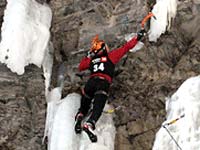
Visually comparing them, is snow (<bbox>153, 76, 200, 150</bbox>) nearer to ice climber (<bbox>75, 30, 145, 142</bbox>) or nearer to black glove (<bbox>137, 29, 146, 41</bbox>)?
ice climber (<bbox>75, 30, 145, 142</bbox>)

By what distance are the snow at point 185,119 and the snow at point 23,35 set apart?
263 centimetres

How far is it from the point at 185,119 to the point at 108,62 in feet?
6.15

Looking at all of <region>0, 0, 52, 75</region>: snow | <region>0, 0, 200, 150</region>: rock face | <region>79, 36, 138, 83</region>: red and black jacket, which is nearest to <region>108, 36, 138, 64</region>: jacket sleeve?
<region>79, 36, 138, 83</region>: red and black jacket

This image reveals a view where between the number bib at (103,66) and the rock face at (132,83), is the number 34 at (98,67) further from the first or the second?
the rock face at (132,83)

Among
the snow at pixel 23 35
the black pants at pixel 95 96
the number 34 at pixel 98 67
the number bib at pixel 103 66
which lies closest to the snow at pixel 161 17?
the number bib at pixel 103 66

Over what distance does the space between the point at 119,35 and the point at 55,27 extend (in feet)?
4.61

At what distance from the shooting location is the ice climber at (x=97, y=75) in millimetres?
7238

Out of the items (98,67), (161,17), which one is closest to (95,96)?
(98,67)

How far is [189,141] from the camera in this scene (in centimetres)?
604

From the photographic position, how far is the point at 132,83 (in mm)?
7805

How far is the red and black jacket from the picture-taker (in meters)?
7.68

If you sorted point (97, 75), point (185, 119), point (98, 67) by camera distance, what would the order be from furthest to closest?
1. point (98, 67)
2. point (97, 75)
3. point (185, 119)

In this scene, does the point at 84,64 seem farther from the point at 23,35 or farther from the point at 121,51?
the point at 23,35

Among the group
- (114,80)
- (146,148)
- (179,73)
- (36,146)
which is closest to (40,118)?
(36,146)
